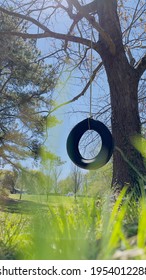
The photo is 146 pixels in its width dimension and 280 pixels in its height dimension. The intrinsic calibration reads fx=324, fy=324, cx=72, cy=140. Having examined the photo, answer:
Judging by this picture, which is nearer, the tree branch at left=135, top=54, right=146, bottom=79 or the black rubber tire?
the black rubber tire

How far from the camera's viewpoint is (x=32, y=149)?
12.7 metres

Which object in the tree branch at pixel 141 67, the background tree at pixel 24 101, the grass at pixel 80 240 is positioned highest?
the background tree at pixel 24 101

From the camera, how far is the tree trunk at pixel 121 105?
4195 mm

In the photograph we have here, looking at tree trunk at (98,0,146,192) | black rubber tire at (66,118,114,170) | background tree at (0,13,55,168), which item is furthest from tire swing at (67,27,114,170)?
background tree at (0,13,55,168)

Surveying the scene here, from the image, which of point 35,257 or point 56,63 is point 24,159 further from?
point 35,257

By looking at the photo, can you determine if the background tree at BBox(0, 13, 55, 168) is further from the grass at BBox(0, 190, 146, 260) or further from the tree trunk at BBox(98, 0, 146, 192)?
the grass at BBox(0, 190, 146, 260)

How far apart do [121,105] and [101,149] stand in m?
1.28

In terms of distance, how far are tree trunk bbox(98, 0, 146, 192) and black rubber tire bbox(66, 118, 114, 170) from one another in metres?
0.79

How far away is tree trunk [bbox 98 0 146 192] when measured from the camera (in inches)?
165

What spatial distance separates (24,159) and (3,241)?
11.5 metres

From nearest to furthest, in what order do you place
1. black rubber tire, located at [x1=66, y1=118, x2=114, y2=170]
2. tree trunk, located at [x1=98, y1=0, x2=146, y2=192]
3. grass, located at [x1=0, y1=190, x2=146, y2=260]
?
grass, located at [x1=0, y1=190, x2=146, y2=260] < black rubber tire, located at [x1=66, y1=118, x2=114, y2=170] < tree trunk, located at [x1=98, y1=0, x2=146, y2=192]

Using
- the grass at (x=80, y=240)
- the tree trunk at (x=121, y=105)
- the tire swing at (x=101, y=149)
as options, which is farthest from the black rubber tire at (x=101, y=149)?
the grass at (x=80, y=240)

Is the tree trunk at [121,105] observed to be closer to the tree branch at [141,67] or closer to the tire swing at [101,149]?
the tree branch at [141,67]

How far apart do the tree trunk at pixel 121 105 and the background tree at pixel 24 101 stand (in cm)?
598
